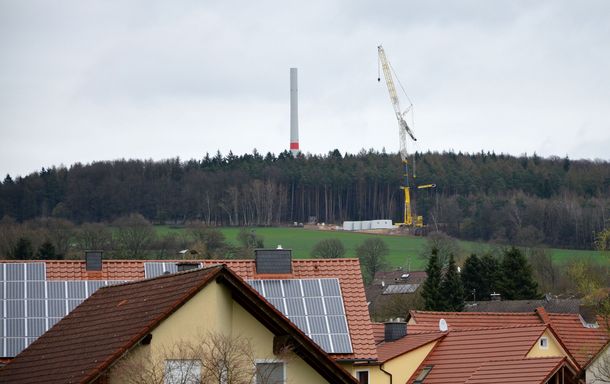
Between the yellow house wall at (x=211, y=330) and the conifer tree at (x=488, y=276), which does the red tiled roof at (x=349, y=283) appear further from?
the conifer tree at (x=488, y=276)

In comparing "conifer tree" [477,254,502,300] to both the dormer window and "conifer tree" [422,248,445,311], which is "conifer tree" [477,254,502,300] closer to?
"conifer tree" [422,248,445,311]

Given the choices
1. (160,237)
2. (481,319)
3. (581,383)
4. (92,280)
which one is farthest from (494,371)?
(160,237)

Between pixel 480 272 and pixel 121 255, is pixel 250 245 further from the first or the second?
pixel 480 272

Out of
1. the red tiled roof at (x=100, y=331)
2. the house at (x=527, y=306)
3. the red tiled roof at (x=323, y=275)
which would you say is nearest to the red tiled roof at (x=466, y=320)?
the red tiled roof at (x=323, y=275)

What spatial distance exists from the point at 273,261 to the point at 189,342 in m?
10.3

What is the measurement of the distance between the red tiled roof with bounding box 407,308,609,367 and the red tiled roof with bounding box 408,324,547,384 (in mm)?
7885

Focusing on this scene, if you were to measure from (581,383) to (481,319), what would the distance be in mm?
14786

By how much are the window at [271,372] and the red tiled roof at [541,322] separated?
110 feet

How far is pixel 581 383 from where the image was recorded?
46688 mm

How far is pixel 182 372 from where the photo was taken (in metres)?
21.3

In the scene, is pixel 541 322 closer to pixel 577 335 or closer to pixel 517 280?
pixel 577 335

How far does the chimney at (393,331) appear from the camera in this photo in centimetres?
5009

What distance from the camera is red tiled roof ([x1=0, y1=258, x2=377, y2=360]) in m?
29.4

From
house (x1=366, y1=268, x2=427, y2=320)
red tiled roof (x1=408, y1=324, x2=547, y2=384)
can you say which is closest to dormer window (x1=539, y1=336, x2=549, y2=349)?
red tiled roof (x1=408, y1=324, x2=547, y2=384)
